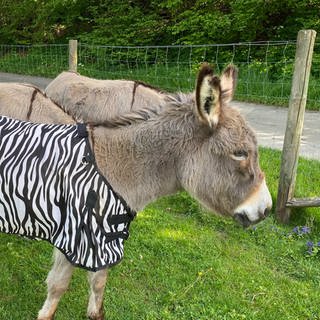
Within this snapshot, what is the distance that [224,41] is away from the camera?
11.6 metres

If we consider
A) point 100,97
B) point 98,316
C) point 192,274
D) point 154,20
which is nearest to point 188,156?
point 98,316

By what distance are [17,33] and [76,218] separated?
1608cm

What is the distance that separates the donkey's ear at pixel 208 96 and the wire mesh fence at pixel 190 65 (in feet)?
14.8

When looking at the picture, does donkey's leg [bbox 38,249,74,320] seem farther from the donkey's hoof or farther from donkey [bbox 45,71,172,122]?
donkey [bbox 45,71,172,122]

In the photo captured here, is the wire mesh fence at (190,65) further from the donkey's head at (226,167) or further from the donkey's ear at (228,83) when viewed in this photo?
the donkey's head at (226,167)

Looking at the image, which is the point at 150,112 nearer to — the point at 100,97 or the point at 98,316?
the point at 98,316

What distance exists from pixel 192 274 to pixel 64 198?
60.5 inches

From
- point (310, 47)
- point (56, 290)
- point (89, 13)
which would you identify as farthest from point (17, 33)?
point (56, 290)

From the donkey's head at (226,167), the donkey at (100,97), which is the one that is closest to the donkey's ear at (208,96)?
the donkey's head at (226,167)

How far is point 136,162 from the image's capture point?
2320 mm

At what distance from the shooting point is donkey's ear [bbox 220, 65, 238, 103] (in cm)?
229

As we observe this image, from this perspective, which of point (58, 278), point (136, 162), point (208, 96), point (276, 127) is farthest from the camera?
point (276, 127)

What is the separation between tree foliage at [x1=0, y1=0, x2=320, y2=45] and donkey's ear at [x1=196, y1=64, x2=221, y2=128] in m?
8.98

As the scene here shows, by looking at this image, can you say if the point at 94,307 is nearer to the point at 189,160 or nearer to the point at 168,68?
the point at 189,160
